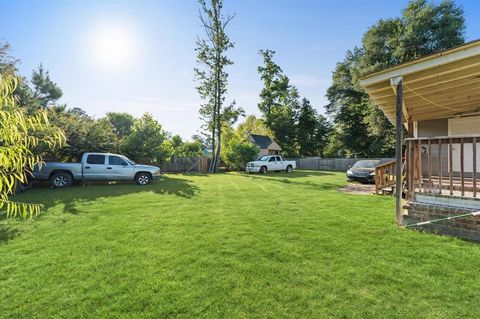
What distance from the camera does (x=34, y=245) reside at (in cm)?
393

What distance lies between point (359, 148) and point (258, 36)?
2468cm

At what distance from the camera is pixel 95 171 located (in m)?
11.3

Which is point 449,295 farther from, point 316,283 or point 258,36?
point 258,36

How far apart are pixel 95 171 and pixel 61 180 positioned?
1384 millimetres

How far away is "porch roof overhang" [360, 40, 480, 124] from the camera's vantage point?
4031 mm

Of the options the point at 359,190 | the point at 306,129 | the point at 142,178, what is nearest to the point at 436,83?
the point at 359,190

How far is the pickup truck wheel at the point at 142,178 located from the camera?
12.0m

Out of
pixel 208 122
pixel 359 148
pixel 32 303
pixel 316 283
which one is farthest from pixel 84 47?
pixel 359 148

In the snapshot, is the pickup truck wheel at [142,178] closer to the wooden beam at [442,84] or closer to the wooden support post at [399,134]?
the wooden beam at [442,84]

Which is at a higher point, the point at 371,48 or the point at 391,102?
the point at 371,48

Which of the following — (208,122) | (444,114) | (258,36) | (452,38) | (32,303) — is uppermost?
(452,38)

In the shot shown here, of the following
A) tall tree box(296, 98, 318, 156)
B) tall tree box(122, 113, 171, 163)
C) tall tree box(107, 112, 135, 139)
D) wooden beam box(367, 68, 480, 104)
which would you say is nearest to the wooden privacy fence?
tall tree box(296, 98, 318, 156)

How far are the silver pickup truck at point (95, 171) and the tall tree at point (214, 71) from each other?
33.6ft

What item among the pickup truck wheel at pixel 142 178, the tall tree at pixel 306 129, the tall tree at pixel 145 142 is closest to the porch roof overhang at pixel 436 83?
the pickup truck wheel at pixel 142 178
